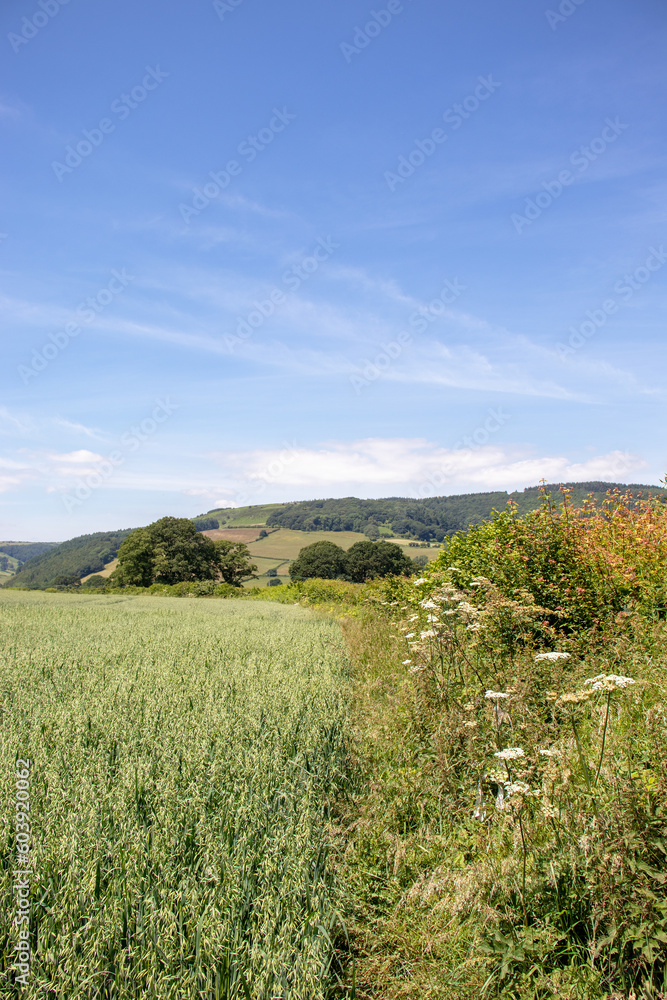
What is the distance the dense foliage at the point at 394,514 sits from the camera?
238ft

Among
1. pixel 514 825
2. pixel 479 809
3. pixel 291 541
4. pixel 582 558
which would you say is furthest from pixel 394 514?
pixel 514 825

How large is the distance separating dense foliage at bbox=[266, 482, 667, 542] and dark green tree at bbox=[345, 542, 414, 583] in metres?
7.98

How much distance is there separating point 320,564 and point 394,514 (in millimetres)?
36100

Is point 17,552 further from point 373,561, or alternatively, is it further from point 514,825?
point 514,825

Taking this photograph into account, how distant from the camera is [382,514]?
93812 millimetres

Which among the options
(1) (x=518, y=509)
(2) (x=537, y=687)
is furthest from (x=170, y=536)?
(2) (x=537, y=687)

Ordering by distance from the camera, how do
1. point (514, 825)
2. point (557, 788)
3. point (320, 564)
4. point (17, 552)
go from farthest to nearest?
point (17, 552)
point (320, 564)
point (514, 825)
point (557, 788)

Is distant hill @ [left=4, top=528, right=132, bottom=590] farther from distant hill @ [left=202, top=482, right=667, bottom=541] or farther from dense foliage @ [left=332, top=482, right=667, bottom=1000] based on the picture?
dense foliage @ [left=332, top=482, right=667, bottom=1000]

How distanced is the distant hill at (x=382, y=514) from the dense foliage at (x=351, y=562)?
1090 centimetres

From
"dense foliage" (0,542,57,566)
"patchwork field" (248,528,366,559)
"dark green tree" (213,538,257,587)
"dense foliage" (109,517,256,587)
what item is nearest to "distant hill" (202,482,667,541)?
"patchwork field" (248,528,366,559)

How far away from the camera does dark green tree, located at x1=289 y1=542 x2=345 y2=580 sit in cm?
5866

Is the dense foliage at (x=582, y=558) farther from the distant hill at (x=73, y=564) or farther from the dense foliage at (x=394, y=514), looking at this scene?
the distant hill at (x=73, y=564)

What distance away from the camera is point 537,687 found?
5.46 meters

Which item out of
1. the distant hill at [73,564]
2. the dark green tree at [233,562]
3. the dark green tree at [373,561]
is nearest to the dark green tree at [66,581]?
the distant hill at [73,564]
